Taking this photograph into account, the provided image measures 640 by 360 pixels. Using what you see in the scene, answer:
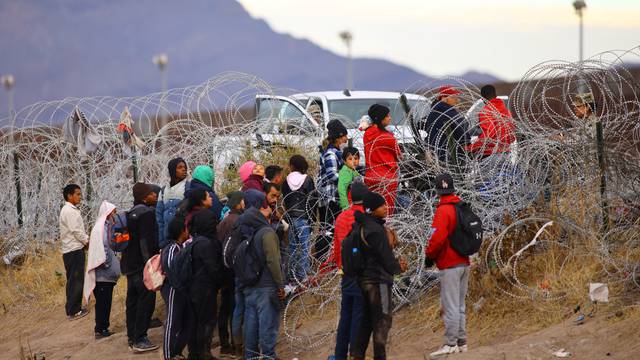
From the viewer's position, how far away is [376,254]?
9805 mm

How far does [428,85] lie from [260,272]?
3195 millimetres

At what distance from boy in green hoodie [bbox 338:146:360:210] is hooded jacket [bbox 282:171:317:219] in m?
0.41

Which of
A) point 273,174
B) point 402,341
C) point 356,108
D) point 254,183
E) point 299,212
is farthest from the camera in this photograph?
point 356,108

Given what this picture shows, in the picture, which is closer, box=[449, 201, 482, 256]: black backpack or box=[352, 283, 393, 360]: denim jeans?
box=[352, 283, 393, 360]: denim jeans

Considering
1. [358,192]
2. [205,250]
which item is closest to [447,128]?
[358,192]

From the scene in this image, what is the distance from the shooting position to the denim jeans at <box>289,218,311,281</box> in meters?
12.3

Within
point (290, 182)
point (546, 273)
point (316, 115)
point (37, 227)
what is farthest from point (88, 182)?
point (546, 273)

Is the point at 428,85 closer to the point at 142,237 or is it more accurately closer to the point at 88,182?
the point at 142,237

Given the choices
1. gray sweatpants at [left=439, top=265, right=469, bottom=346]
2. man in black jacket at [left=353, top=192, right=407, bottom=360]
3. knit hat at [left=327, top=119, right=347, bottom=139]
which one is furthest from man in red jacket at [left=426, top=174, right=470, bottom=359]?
knit hat at [left=327, top=119, right=347, bottom=139]

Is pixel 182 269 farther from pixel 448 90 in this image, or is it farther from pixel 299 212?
pixel 448 90

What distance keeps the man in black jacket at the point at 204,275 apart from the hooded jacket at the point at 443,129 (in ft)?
8.17

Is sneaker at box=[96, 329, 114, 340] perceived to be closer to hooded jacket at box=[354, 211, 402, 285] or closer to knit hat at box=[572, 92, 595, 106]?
hooded jacket at box=[354, 211, 402, 285]

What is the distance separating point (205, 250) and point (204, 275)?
26 centimetres

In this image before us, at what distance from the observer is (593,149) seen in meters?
11.4
